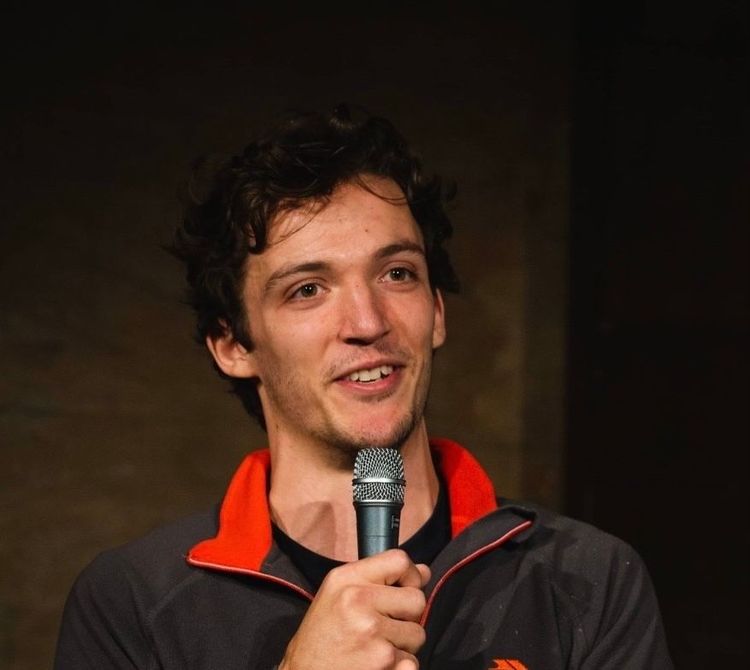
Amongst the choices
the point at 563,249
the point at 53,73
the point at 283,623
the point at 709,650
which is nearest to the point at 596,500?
the point at 709,650

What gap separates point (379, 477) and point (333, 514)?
448 mm

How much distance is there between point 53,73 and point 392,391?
67.3 inches

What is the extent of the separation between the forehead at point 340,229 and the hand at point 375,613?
0.67 meters

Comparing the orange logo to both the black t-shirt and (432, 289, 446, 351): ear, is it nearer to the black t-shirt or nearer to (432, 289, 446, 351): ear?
the black t-shirt

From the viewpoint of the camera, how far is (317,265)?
2.23m

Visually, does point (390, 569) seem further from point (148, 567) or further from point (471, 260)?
point (471, 260)

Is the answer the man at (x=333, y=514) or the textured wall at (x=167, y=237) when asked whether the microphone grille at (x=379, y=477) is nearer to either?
the man at (x=333, y=514)

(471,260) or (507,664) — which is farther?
(471,260)

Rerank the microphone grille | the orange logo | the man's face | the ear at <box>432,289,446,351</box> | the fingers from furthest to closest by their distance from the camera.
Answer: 1. the ear at <box>432,289,446,351</box>
2. the man's face
3. the orange logo
4. the microphone grille
5. the fingers

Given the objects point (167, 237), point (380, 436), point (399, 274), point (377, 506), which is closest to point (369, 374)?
point (380, 436)

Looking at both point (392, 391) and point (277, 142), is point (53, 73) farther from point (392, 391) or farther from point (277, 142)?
point (392, 391)

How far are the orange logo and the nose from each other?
538 mm

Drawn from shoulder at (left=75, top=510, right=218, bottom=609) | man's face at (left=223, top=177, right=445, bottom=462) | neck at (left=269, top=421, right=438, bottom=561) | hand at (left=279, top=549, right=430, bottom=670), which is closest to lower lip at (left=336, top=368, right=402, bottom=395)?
man's face at (left=223, top=177, right=445, bottom=462)

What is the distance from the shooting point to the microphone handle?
1773 mm
